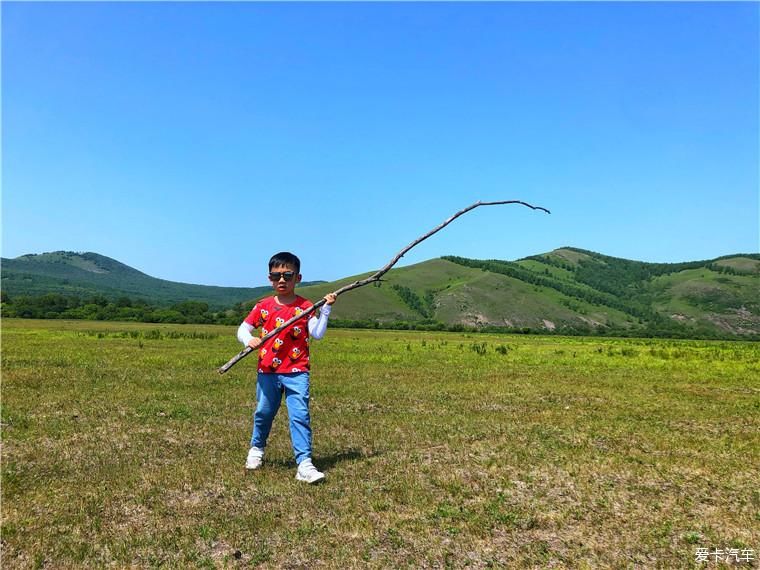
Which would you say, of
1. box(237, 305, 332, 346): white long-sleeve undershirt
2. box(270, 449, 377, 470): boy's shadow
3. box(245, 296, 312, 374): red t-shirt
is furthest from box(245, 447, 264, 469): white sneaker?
box(237, 305, 332, 346): white long-sleeve undershirt

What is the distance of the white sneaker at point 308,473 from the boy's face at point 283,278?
9.17ft

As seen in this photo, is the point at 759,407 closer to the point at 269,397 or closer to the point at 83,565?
the point at 269,397

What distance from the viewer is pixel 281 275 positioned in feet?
27.5

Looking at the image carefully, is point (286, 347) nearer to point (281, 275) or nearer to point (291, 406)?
point (291, 406)

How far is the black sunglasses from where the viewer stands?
837cm

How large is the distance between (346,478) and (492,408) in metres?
7.92

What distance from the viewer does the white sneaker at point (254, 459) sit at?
8186 millimetres

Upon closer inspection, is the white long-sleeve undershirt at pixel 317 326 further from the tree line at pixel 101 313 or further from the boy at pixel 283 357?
the tree line at pixel 101 313

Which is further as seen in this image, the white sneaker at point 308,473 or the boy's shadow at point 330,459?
the boy's shadow at point 330,459

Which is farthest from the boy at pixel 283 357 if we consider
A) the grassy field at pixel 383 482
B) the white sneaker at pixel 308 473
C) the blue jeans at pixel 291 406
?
the grassy field at pixel 383 482

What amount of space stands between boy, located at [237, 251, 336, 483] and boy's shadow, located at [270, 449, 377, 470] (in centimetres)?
45

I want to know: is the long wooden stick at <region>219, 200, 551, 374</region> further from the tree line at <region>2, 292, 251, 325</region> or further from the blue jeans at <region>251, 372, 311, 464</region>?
the tree line at <region>2, 292, 251, 325</region>

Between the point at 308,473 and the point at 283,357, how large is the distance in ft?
6.09

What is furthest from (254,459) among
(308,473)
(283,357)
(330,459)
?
(283,357)
